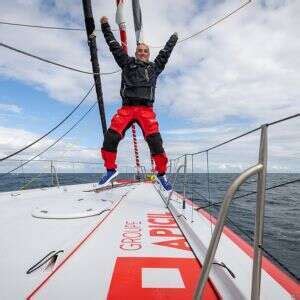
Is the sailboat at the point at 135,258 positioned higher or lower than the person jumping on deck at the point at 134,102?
lower

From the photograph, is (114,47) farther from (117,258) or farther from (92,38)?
(117,258)

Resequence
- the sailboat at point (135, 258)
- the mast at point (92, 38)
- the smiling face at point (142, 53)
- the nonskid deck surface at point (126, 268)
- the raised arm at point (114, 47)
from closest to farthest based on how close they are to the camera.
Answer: the sailboat at point (135, 258), the nonskid deck surface at point (126, 268), the raised arm at point (114, 47), the smiling face at point (142, 53), the mast at point (92, 38)

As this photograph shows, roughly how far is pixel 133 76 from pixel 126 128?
34.4 inches

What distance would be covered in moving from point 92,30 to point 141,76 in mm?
1716

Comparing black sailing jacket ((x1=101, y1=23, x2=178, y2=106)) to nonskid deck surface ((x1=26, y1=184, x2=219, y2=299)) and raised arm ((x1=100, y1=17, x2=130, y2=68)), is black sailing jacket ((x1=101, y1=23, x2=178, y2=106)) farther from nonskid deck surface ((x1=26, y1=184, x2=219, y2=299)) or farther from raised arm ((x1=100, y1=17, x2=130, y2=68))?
nonskid deck surface ((x1=26, y1=184, x2=219, y2=299))

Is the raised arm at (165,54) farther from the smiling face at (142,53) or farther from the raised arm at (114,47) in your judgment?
the raised arm at (114,47)

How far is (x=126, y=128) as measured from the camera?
5.89m

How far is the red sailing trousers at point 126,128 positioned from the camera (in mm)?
5773

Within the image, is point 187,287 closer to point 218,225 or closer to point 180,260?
point 180,260

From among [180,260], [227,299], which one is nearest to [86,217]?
[180,260]

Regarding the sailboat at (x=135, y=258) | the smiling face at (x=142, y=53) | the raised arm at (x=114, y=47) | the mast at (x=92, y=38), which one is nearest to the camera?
the sailboat at (x=135, y=258)

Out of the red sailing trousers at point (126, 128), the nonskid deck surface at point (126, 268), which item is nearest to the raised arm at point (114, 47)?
the red sailing trousers at point (126, 128)

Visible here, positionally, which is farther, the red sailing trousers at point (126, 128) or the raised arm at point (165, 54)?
the raised arm at point (165, 54)

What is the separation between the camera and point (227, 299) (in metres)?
2.31
